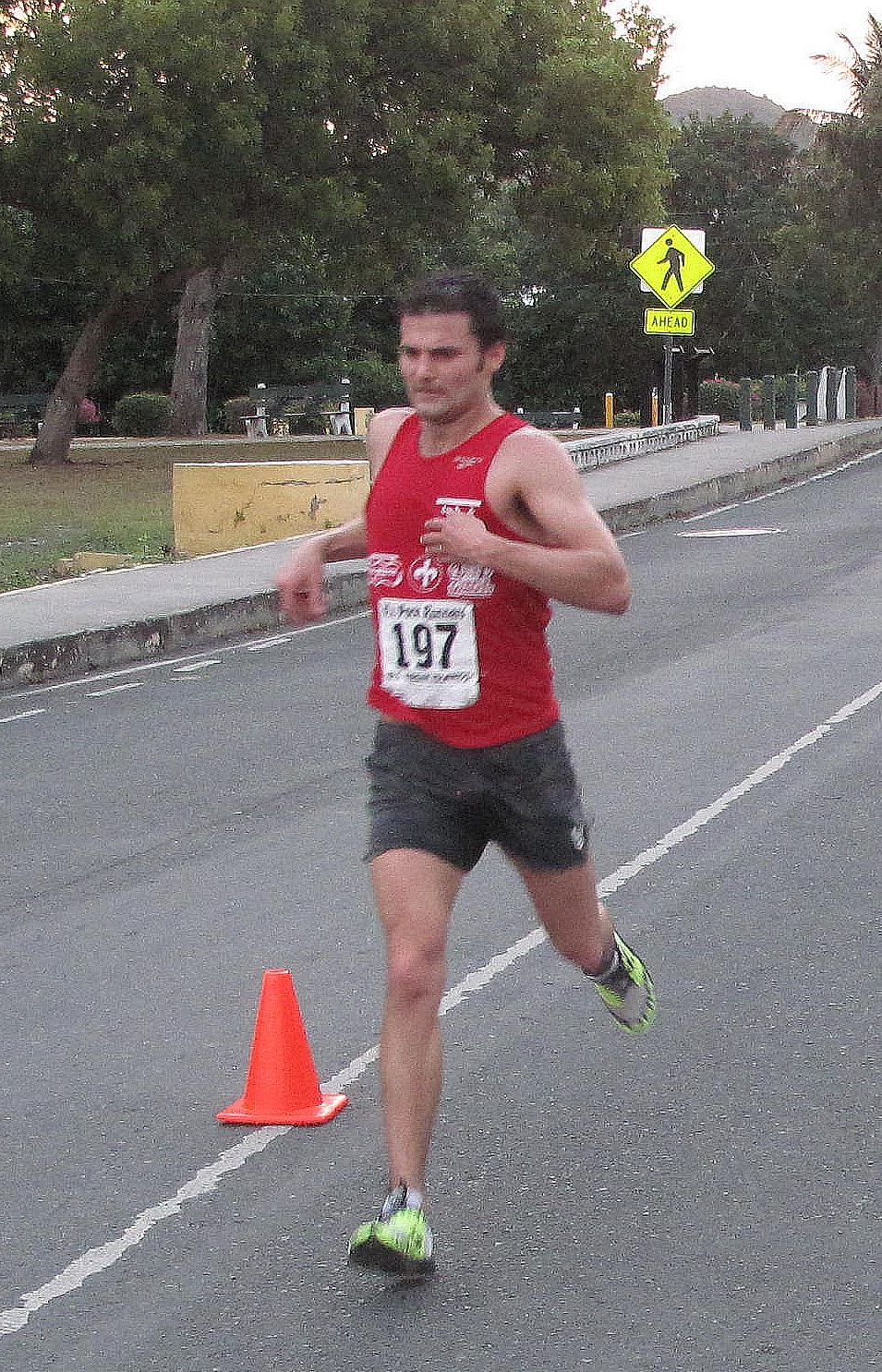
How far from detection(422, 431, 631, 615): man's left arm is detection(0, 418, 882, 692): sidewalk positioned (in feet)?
30.3

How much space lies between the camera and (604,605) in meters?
4.11

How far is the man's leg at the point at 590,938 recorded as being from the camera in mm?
4398

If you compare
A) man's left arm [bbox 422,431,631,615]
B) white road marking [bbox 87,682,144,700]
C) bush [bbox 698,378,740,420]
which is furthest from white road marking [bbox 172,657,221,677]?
bush [bbox 698,378,740,420]

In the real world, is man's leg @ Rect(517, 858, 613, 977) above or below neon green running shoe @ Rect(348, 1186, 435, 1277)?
above

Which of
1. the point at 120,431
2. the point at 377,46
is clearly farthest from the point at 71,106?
the point at 120,431

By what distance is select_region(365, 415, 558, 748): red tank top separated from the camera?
411cm

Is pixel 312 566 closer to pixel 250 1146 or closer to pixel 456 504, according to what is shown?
pixel 456 504

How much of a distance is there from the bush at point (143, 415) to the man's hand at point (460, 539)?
4560 cm

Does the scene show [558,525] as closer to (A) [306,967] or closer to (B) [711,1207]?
(B) [711,1207]

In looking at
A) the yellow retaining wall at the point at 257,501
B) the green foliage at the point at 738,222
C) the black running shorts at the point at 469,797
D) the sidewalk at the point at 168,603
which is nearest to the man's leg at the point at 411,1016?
the black running shorts at the point at 469,797

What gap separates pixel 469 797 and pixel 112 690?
8491 millimetres

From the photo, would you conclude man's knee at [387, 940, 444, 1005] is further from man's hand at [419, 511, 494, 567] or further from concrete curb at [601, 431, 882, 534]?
concrete curb at [601, 431, 882, 534]

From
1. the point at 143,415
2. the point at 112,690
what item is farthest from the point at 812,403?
the point at 112,690

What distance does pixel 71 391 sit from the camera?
109 ft
